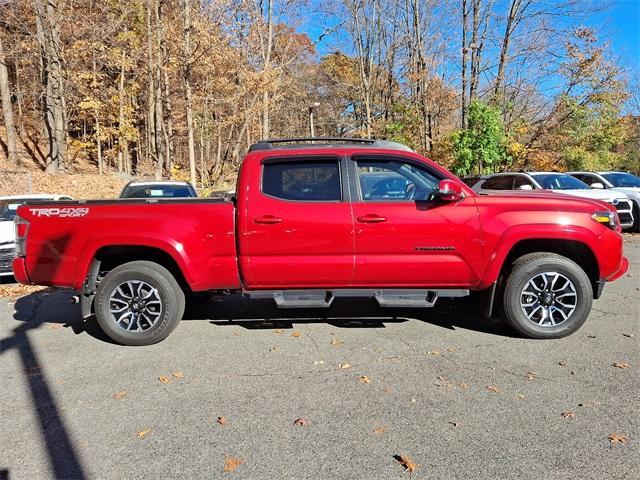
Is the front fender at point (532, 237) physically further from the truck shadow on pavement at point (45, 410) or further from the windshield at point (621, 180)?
the windshield at point (621, 180)

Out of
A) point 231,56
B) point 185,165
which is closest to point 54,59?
point 231,56

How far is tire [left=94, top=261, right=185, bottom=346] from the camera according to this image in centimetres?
458

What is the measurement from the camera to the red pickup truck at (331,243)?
4430 millimetres

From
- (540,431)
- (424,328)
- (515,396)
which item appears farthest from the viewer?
(424,328)

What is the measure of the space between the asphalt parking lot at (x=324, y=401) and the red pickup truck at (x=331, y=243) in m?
0.46

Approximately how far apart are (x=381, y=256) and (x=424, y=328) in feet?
3.66

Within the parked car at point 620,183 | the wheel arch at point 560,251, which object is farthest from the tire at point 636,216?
A: the wheel arch at point 560,251

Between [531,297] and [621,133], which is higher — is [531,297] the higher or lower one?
the lower one

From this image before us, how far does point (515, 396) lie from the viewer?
3434mm

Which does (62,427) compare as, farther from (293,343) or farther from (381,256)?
(381,256)

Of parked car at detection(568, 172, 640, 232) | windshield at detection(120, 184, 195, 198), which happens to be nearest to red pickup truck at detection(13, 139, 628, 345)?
windshield at detection(120, 184, 195, 198)

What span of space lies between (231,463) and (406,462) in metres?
1.05

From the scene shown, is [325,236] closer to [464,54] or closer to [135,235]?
[135,235]

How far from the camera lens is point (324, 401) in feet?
11.2
